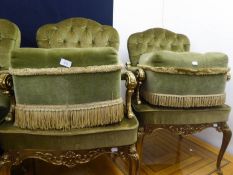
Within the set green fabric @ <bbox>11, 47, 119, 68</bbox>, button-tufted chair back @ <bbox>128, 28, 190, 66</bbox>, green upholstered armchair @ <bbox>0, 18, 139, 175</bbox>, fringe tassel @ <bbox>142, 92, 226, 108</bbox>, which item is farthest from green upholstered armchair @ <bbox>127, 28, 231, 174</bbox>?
button-tufted chair back @ <bbox>128, 28, 190, 66</bbox>

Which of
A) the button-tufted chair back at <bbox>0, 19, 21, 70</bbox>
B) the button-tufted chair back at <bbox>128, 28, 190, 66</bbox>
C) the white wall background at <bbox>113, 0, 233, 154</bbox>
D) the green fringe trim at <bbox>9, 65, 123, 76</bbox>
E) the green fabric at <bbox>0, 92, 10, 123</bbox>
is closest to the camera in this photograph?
the green fringe trim at <bbox>9, 65, 123, 76</bbox>

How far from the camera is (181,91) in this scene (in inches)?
50.2

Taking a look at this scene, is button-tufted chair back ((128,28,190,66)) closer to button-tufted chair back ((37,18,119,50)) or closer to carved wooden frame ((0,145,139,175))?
button-tufted chair back ((37,18,119,50))

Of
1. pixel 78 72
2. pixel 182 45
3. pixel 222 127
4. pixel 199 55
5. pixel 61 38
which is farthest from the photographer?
pixel 182 45

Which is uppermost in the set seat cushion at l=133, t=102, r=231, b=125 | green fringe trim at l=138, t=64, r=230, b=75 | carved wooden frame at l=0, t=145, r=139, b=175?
green fringe trim at l=138, t=64, r=230, b=75

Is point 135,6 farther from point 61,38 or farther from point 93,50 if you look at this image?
point 93,50

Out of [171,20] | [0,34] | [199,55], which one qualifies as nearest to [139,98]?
[199,55]

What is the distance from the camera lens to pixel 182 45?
6.63ft

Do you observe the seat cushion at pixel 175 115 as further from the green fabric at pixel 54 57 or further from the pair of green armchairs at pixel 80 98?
the green fabric at pixel 54 57

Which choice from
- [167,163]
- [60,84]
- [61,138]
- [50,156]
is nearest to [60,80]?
[60,84]

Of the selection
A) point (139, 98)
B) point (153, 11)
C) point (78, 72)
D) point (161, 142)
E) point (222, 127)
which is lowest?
point (161, 142)

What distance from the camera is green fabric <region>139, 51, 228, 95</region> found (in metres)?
1.26

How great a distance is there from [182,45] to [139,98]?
87 cm

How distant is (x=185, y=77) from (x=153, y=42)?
81 cm
